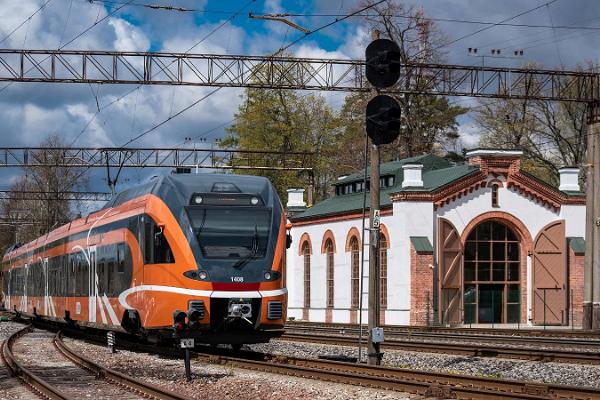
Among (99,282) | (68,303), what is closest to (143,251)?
(99,282)

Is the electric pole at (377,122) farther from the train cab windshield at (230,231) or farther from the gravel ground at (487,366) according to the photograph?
the train cab windshield at (230,231)

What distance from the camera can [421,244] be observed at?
45.6m

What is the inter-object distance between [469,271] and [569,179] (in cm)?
704

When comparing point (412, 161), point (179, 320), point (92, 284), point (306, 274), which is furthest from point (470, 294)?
point (179, 320)

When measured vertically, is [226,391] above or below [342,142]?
below

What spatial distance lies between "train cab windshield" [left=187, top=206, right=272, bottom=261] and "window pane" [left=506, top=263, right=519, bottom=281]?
28.3 meters

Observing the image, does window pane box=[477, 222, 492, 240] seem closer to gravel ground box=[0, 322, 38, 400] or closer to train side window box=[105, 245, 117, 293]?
train side window box=[105, 245, 117, 293]

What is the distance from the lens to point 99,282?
87.3 feet

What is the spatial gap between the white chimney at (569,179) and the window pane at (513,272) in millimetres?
4610

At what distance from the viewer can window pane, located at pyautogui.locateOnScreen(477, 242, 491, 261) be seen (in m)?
47.5

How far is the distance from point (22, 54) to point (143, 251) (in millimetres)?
16269

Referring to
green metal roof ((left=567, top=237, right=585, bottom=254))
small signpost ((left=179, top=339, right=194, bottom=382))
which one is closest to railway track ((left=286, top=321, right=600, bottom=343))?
green metal roof ((left=567, top=237, right=585, bottom=254))

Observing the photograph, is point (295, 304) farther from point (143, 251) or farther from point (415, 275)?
point (143, 251)

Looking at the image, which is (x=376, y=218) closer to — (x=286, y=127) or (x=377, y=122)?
(x=377, y=122)
